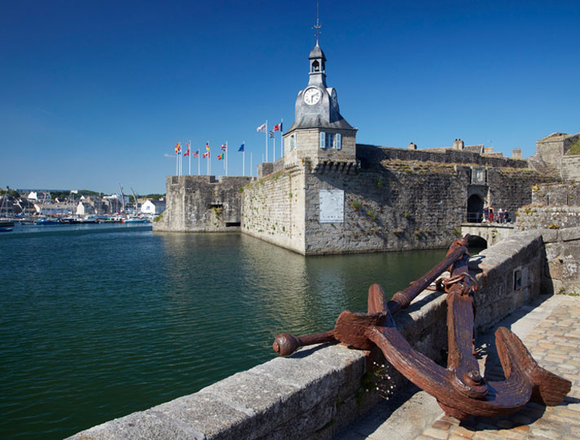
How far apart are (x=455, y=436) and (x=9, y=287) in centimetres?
1508

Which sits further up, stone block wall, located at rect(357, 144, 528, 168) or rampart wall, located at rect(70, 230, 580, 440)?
stone block wall, located at rect(357, 144, 528, 168)

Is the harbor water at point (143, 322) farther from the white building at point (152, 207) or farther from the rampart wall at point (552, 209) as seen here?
the white building at point (152, 207)

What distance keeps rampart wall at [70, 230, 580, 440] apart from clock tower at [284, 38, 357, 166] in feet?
50.7

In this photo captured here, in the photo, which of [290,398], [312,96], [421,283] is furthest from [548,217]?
[312,96]

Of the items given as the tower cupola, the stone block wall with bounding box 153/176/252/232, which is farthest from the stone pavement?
the stone block wall with bounding box 153/176/252/232

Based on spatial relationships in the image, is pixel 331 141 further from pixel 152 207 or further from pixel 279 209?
pixel 152 207

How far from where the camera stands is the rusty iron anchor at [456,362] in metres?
2.56

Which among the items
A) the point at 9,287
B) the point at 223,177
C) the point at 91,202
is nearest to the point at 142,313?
the point at 9,287

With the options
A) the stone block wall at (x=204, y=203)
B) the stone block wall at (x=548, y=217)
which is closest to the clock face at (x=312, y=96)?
the stone block wall at (x=548, y=217)

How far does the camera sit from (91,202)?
427ft

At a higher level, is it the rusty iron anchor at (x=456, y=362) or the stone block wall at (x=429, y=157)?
the stone block wall at (x=429, y=157)

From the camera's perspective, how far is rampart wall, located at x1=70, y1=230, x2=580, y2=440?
2082 millimetres

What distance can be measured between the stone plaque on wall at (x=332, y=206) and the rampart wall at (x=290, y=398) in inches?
604

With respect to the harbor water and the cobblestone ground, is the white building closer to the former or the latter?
the harbor water
